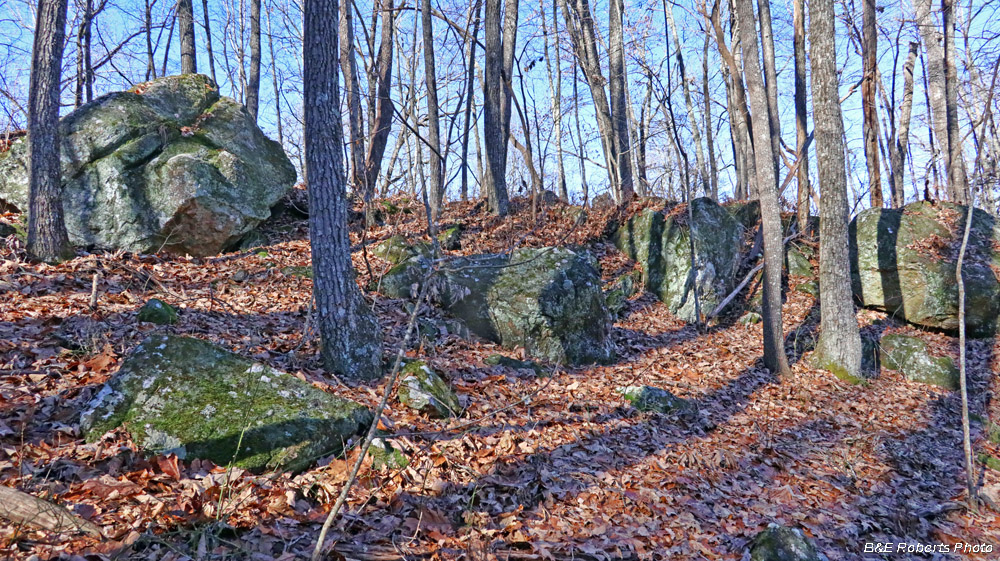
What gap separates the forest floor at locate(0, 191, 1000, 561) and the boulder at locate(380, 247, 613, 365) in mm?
360

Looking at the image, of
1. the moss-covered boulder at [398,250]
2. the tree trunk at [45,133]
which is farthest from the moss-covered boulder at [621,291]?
the tree trunk at [45,133]

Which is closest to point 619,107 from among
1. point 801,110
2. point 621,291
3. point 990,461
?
point 801,110

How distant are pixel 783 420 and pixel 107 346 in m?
7.83

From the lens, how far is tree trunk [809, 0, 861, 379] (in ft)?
29.0

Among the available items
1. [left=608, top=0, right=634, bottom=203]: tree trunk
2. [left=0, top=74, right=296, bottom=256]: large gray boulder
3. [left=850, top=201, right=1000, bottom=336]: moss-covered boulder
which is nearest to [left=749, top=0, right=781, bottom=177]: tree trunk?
[left=850, top=201, right=1000, bottom=336]: moss-covered boulder

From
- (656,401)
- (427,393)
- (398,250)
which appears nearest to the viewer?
(427,393)

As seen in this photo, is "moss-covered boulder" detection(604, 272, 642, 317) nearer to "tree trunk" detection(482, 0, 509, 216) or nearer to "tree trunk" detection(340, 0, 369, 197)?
"tree trunk" detection(482, 0, 509, 216)

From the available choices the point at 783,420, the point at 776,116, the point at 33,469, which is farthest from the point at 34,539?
the point at 776,116

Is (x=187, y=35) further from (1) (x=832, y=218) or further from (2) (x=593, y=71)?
(1) (x=832, y=218)

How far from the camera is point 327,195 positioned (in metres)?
5.49

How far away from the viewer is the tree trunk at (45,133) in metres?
7.12

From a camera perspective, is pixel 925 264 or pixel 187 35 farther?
pixel 187 35

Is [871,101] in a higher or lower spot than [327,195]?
higher

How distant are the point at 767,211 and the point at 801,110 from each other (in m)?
6.20
